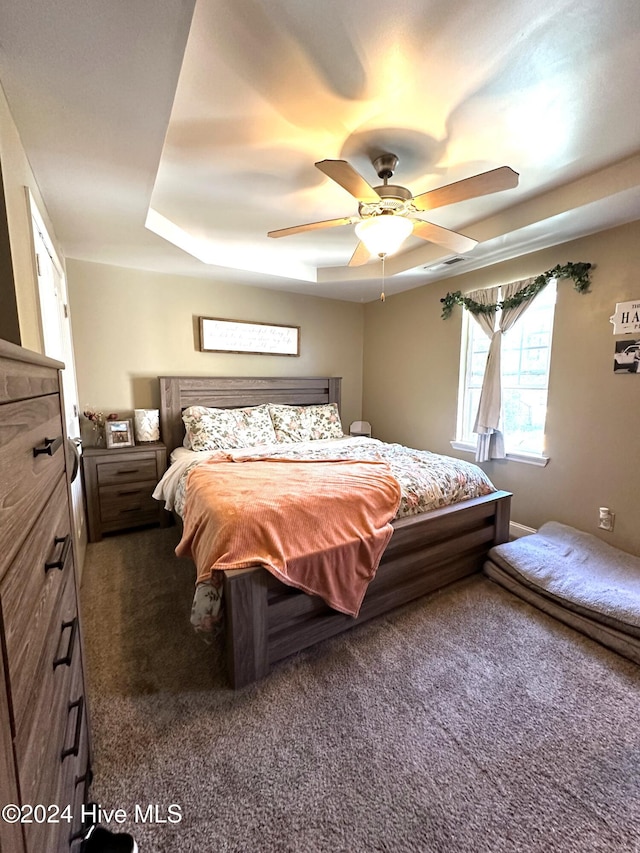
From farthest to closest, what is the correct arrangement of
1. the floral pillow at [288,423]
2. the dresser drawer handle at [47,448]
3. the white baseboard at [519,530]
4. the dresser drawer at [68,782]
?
the floral pillow at [288,423], the white baseboard at [519,530], the dresser drawer handle at [47,448], the dresser drawer at [68,782]

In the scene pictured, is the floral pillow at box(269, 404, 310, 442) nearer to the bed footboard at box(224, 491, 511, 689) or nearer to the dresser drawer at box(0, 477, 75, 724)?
the bed footboard at box(224, 491, 511, 689)

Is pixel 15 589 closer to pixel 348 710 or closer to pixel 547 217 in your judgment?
pixel 348 710

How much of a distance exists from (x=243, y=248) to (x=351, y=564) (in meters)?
2.85

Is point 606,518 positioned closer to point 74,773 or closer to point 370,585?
point 370,585

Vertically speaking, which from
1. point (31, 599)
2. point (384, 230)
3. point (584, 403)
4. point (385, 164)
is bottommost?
point (31, 599)

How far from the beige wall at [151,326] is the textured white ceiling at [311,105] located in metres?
0.73

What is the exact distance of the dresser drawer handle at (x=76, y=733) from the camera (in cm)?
79

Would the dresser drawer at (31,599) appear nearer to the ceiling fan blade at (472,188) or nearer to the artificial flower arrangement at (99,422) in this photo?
the ceiling fan blade at (472,188)

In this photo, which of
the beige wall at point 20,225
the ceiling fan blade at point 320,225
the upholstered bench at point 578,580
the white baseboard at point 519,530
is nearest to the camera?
the beige wall at point 20,225

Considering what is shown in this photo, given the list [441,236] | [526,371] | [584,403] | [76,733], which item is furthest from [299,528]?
[526,371]

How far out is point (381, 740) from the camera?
1353 mm

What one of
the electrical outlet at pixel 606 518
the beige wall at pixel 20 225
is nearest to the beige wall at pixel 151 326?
the beige wall at pixel 20 225

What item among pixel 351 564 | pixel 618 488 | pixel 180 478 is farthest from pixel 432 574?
pixel 180 478

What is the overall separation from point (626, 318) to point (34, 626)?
3323 mm
